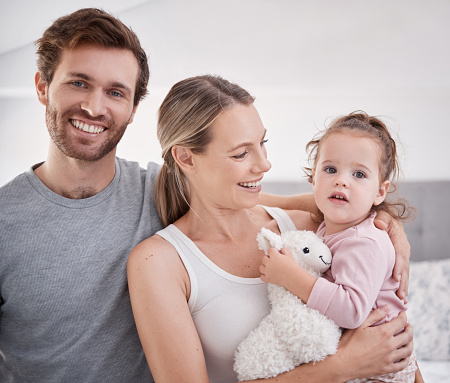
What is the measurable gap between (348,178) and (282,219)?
1.18ft

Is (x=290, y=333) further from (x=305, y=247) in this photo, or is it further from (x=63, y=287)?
(x=63, y=287)

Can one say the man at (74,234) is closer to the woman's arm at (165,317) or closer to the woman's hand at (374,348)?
the woman's arm at (165,317)

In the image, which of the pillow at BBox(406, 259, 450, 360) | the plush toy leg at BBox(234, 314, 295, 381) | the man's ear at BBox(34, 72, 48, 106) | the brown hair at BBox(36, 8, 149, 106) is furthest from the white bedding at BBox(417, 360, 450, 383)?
the man's ear at BBox(34, 72, 48, 106)

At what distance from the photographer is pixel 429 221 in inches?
111

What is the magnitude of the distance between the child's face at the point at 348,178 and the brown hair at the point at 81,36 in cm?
78

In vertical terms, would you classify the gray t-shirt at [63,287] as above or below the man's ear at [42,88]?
below

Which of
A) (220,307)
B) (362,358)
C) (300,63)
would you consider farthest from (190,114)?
(300,63)

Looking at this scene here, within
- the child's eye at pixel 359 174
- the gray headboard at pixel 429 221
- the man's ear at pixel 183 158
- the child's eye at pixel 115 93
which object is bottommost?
the gray headboard at pixel 429 221

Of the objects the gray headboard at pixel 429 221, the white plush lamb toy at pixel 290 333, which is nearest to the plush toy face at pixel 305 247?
the white plush lamb toy at pixel 290 333

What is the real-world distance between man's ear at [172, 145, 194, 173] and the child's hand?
0.41 m

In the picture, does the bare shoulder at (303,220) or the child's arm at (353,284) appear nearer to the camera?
the child's arm at (353,284)

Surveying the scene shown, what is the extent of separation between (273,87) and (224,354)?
6.58 feet

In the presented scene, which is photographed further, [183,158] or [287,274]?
[183,158]

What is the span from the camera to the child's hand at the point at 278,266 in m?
1.28
